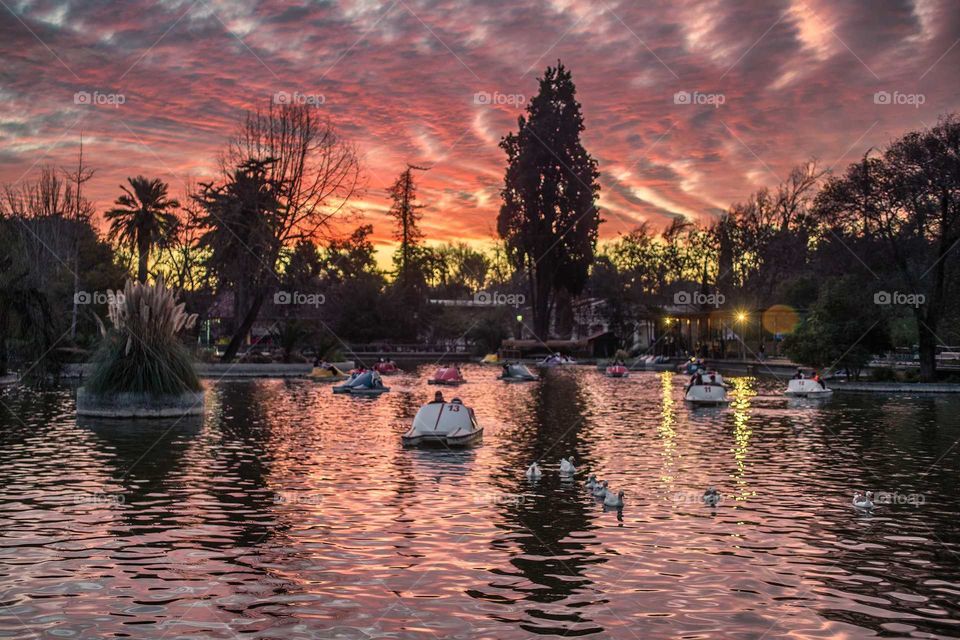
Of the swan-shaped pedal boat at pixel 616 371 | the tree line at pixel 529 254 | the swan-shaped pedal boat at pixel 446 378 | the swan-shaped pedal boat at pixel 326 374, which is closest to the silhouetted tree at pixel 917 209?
the tree line at pixel 529 254

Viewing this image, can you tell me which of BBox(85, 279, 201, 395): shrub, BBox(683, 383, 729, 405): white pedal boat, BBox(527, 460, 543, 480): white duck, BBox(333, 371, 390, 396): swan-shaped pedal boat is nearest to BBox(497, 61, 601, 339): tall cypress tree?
BBox(333, 371, 390, 396): swan-shaped pedal boat

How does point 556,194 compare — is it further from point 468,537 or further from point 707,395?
point 468,537

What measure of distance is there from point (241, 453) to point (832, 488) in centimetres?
1374

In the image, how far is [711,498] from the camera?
16703 mm

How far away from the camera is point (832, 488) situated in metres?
18.6

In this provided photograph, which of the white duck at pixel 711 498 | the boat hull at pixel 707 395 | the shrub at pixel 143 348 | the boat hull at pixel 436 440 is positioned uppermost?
the shrub at pixel 143 348

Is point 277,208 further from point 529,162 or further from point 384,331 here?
point 384,331

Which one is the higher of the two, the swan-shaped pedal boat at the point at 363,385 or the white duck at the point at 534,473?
the swan-shaped pedal boat at the point at 363,385

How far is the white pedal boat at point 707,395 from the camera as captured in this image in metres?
40.8

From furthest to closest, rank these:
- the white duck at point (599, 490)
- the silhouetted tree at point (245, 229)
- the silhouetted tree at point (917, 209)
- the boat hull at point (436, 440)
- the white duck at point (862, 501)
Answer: the silhouetted tree at point (245, 229) → the silhouetted tree at point (917, 209) → the boat hull at point (436, 440) → the white duck at point (599, 490) → the white duck at point (862, 501)

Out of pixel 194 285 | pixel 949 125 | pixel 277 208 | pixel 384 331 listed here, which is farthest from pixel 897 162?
pixel 384 331

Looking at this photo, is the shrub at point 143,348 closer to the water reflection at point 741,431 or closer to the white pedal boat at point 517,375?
the water reflection at point 741,431

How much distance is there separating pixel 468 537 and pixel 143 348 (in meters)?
20.9

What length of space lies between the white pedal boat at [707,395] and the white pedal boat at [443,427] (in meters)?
17.6
